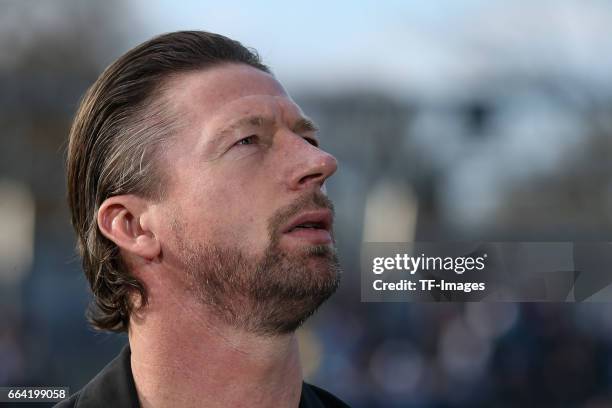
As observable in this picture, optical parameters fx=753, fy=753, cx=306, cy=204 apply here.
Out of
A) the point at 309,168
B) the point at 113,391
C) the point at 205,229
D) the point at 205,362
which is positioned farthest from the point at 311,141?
the point at 113,391

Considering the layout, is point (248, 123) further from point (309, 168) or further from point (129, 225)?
point (129, 225)

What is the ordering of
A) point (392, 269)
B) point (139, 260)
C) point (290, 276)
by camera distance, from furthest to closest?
point (392, 269) → point (139, 260) → point (290, 276)

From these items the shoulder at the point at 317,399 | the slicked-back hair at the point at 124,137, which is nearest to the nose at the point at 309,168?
the slicked-back hair at the point at 124,137

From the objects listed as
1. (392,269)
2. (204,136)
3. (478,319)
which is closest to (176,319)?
(204,136)

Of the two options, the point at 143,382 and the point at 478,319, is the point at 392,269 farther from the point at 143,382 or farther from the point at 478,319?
the point at 143,382

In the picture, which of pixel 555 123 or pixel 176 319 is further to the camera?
pixel 555 123

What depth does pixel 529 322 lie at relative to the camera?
2320mm

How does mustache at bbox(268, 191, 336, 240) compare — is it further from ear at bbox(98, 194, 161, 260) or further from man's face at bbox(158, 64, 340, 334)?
ear at bbox(98, 194, 161, 260)

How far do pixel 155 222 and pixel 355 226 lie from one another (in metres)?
1.11

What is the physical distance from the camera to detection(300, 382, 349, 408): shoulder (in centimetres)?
133

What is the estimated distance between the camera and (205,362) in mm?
1205

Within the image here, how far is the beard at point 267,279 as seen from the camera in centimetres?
114

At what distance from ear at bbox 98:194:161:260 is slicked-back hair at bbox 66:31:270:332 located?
21 millimetres

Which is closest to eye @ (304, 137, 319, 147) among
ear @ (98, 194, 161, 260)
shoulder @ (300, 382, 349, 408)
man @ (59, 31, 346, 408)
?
man @ (59, 31, 346, 408)
